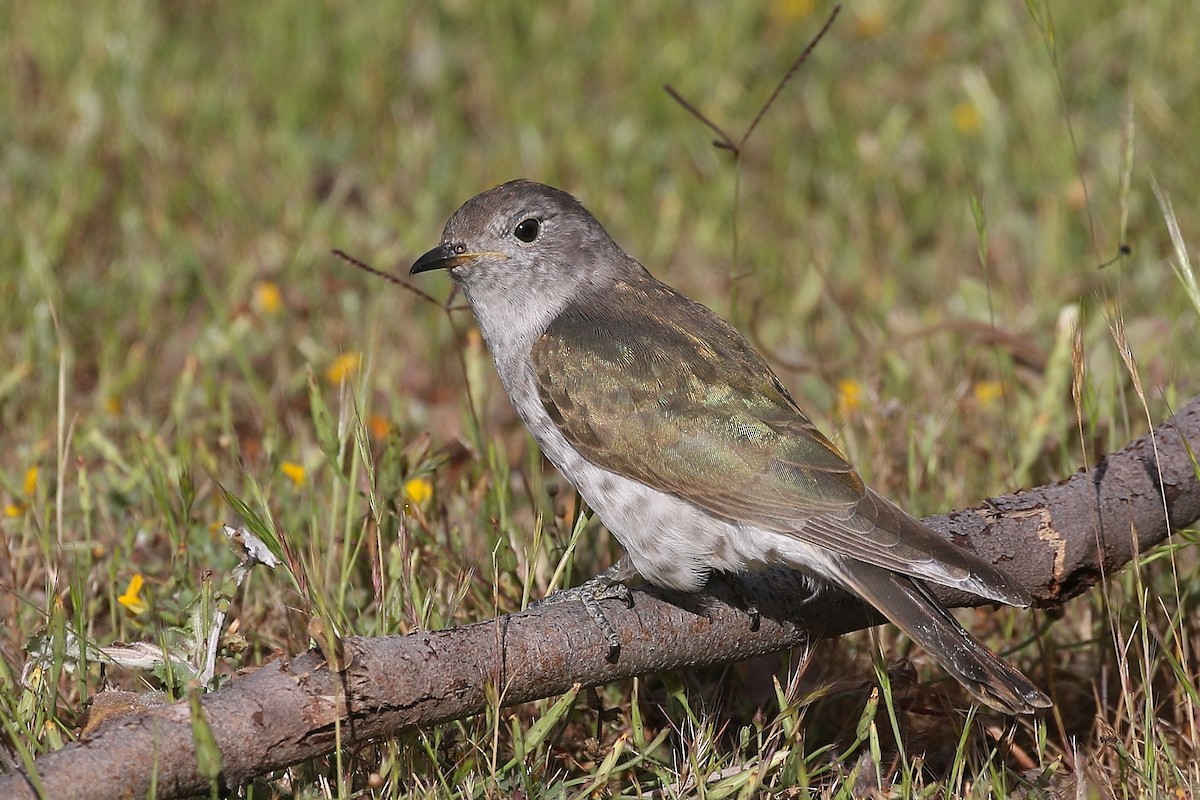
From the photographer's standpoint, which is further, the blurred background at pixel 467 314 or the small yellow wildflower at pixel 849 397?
the small yellow wildflower at pixel 849 397

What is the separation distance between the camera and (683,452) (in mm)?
3979

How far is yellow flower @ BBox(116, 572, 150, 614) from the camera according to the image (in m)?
4.16

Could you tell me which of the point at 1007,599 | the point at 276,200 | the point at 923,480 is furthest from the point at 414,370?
the point at 1007,599

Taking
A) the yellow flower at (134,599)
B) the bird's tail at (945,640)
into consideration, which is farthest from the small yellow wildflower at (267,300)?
the bird's tail at (945,640)

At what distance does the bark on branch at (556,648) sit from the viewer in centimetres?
298

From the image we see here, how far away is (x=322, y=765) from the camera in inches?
138

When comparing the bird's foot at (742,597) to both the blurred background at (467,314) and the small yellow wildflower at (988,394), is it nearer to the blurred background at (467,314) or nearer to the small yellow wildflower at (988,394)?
the blurred background at (467,314)

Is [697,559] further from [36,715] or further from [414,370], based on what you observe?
[414,370]

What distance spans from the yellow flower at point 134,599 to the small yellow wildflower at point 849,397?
2.44 meters

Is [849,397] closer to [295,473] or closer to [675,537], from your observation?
[675,537]

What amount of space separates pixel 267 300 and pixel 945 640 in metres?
3.71

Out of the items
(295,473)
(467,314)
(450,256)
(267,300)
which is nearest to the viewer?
(450,256)

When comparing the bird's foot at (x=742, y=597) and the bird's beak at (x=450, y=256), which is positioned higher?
the bird's beak at (x=450, y=256)

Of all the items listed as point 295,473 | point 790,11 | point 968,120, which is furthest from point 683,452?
point 790,11
